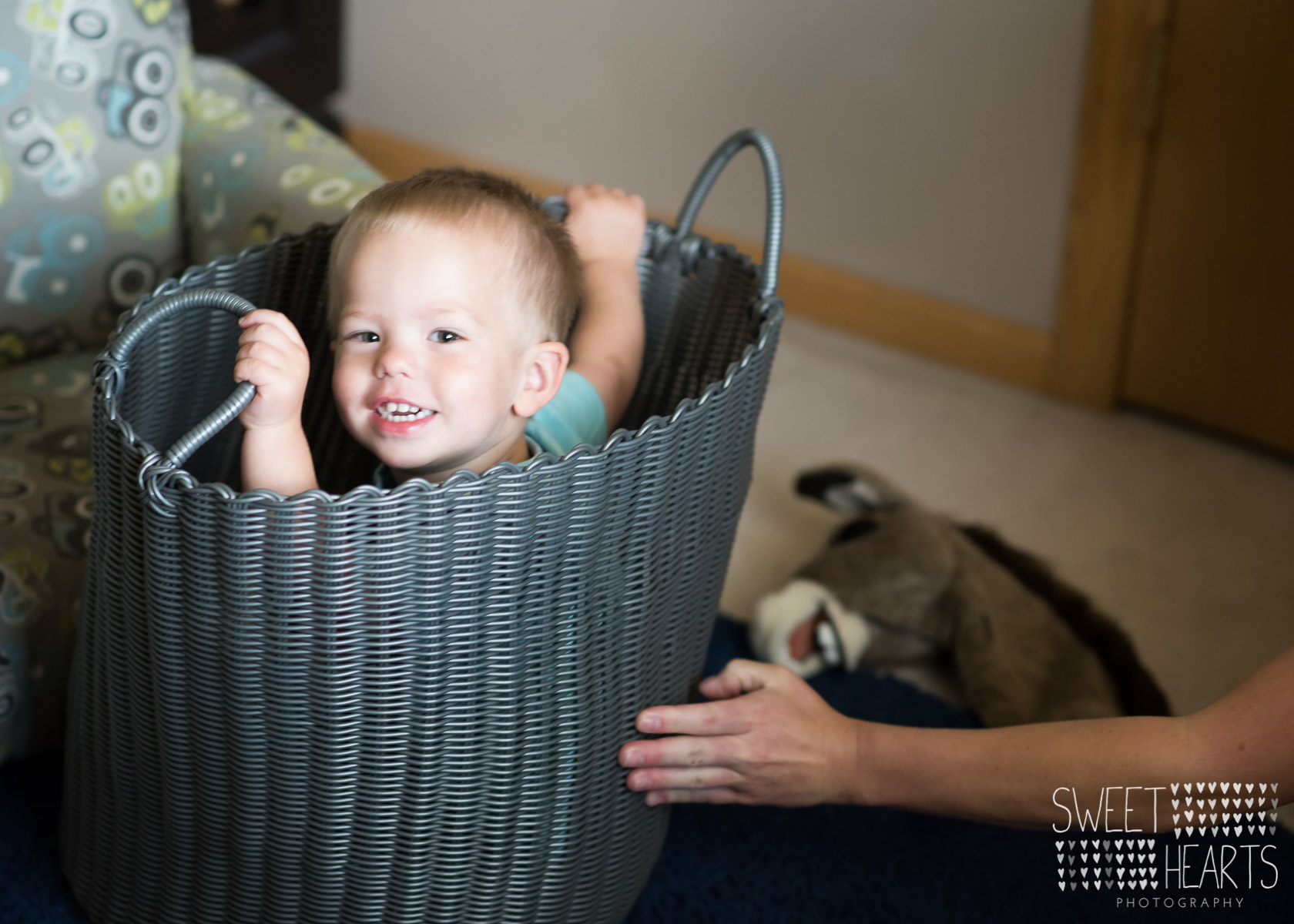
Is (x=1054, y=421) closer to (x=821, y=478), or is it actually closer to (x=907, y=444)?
(x=907, y=444)

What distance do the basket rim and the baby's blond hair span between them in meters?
0.14

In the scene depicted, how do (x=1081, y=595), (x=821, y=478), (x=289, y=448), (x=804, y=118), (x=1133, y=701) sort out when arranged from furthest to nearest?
(x=804, y=118)
(x=821, y=478)
(x=1081, y=595)
(x=1133, y=701)
(x=289, y=448)

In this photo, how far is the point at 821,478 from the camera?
1.63 meters

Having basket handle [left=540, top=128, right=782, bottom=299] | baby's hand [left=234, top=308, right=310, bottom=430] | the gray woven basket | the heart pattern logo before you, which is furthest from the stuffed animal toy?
baby's hand [left=234, top=308, right=310, bottom=430]

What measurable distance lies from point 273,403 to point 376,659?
192 millimetres

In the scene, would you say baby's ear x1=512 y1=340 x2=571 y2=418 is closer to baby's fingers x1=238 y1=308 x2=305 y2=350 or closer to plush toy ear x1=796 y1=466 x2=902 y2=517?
baby's fingers x1=238 y1=308 x2=305 y2=350

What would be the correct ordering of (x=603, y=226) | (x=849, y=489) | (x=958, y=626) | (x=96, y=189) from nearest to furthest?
(x=603, y=226)
(x=96, y=189)
(x=958, y=626)
(x=849, y=489)

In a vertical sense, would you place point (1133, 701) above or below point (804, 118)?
below

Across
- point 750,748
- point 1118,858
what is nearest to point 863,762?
point 750,748

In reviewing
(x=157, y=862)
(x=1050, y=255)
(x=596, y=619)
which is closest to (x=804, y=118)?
(x=1050, y=255)

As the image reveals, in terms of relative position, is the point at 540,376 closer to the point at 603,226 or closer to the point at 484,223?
the point at 484,223

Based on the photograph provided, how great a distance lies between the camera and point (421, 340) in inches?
36.0

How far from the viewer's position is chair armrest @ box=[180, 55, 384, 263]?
49.9 inches

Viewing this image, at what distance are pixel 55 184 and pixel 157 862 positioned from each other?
2.35 ft
